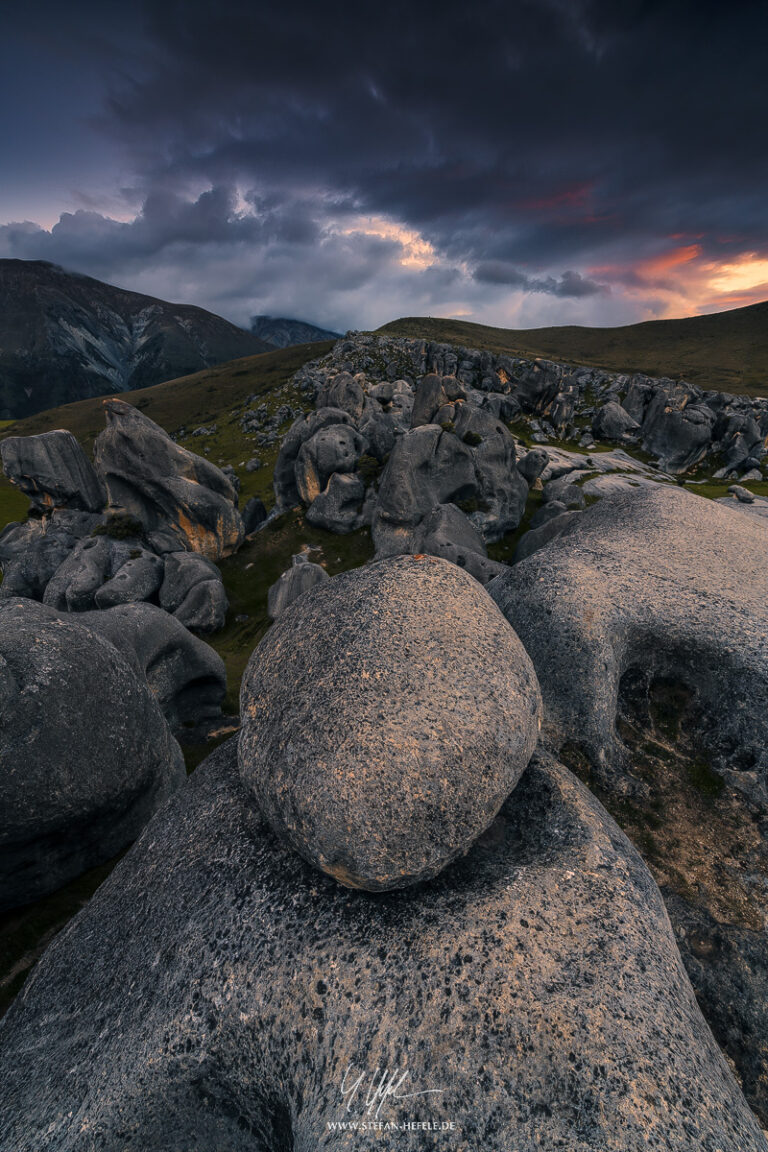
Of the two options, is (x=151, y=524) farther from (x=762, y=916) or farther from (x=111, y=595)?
(x=762, y=916)

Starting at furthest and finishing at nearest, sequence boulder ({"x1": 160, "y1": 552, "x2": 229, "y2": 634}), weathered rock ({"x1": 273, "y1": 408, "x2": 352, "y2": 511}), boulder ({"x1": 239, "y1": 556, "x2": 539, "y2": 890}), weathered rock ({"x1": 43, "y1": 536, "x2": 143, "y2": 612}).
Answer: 1. weathered rock ({"x1": 273, "y1": 408, "x2": 352, "y2": 511})
2. boulder ({"x1": 160, "y1": 552, "x2": 229, "y2": 634})
3. weathered rock ({"x1": 43, "y1": 536, "x2": 143, "y2": 612})
4. boulder ({"x1": 239, "y1": 556, "x2": 539, "y2": 890})

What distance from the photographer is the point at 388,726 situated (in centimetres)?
719

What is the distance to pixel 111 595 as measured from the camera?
36.4 m

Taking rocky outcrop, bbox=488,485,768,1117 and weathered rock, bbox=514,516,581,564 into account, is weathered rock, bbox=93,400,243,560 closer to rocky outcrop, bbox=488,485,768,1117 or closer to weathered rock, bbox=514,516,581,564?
weathered rock, bbox=514,516,581,564

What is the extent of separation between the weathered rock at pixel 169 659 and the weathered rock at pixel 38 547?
80.3ft

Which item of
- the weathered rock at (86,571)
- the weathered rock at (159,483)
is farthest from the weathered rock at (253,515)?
the weathered rock at (86,571)

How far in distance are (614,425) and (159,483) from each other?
77.8 meters

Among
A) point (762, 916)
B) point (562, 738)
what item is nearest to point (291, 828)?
point (562, 738)

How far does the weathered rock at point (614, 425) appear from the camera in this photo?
83.7m

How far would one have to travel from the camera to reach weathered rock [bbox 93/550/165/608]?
119 ft

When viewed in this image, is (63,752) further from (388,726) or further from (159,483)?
(159,483)

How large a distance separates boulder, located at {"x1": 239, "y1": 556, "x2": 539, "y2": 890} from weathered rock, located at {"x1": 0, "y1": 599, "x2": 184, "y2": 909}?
4.23 metres

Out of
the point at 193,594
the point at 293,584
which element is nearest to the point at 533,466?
the point at 293,584

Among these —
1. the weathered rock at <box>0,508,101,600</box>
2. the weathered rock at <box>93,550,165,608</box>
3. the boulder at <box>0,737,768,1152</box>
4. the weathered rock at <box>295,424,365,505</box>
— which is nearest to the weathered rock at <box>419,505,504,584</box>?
the weathered rock at <box>295,424,365,505</box>
